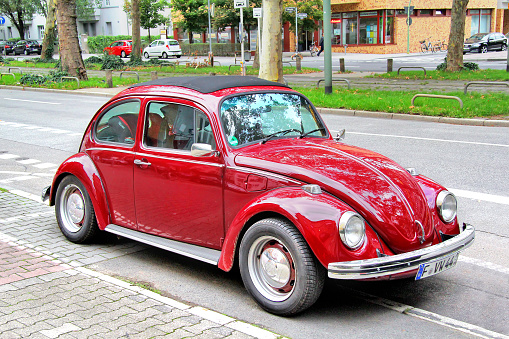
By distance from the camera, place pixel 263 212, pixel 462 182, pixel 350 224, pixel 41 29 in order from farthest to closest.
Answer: pixel 41 29, pixel 462 182, pixel 263 212, pixel 350 224

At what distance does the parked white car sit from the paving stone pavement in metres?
48.1

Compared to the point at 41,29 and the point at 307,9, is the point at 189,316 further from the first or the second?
the point at 41,29

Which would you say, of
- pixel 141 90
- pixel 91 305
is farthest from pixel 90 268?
pixel 141 90

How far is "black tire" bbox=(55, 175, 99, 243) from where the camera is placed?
566cm

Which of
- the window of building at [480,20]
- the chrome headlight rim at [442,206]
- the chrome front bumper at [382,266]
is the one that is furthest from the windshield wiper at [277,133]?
the window of building at [480,20]

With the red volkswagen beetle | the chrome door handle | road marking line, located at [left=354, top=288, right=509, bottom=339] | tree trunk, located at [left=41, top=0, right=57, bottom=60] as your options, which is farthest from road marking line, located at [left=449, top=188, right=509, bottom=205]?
tree trunk, located at [left=41, top=0, right=57, bottom=60]

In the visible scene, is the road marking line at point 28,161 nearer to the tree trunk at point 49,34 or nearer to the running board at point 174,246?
the running board at point 174,246

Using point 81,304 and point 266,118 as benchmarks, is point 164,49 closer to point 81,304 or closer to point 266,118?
point 266,118

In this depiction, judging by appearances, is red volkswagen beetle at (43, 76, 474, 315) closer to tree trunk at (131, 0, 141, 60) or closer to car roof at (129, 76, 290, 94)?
car roof at (129, 76, 290, 94)

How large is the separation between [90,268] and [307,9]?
49.8m

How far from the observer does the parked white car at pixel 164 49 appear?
52344 mm

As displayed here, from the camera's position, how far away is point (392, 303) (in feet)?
14.1

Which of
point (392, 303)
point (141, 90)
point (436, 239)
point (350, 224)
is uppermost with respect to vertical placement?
point (141, 90)

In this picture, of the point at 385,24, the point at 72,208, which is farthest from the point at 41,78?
the point at 385,24
